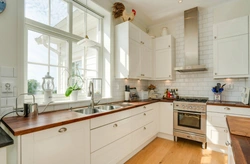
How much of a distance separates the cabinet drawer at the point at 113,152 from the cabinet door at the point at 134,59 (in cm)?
124

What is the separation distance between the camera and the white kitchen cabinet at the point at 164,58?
3.21 metres

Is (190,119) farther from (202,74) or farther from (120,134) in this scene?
(120,134)

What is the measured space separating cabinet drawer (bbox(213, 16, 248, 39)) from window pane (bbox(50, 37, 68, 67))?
9.33ft

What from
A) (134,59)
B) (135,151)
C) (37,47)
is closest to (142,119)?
(135,151)

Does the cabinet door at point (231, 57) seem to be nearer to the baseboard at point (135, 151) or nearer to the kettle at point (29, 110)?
the baseboard at point (135, 151)

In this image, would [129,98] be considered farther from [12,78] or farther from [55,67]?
[12,78]

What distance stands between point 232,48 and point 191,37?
0.87 metres

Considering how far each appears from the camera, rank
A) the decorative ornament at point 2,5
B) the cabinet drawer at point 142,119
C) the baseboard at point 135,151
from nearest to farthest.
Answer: the decorative ornament at point 2,5
the baseboard at point 135,151
the cabinet drawer at point 142,119

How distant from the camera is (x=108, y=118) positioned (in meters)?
1.73

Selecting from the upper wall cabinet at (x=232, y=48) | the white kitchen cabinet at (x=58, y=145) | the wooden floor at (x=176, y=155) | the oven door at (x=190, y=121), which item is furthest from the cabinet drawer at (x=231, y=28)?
the white kitchen cabinet at (x=58, y=145)

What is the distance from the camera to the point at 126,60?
8.55 ft

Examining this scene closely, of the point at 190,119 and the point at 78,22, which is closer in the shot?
the point at 78,22

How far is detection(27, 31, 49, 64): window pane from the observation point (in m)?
1.72

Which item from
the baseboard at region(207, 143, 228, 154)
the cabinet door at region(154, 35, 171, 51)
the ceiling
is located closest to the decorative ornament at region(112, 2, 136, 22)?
the ceiling
